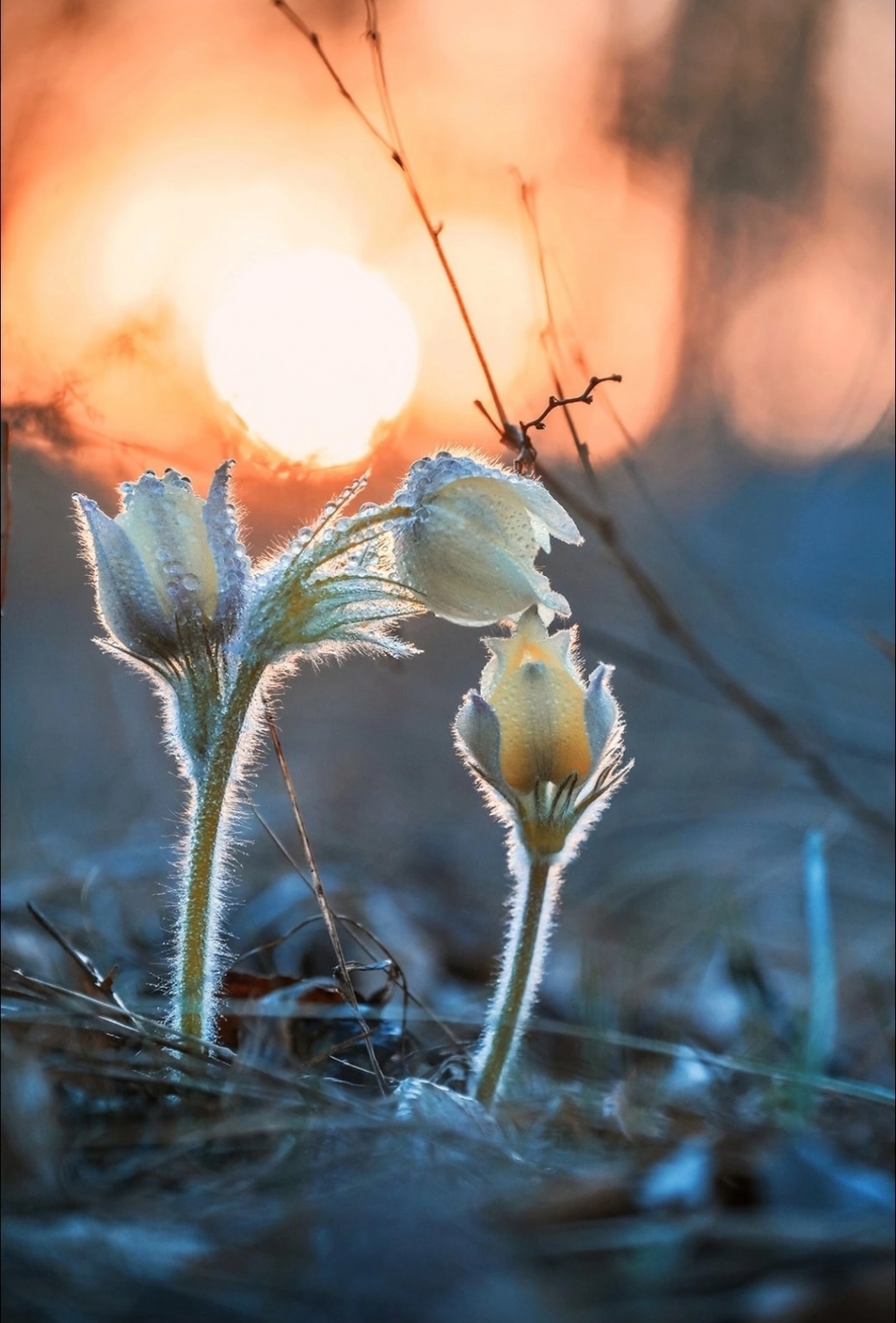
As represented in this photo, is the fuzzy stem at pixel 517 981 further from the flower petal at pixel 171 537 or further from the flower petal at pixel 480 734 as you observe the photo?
the flower petal at pixel 171 537

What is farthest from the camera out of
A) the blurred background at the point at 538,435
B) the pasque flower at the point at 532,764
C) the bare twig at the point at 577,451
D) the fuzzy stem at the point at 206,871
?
the blurred background at the point at 538,435

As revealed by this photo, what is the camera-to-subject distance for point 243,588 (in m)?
1.29

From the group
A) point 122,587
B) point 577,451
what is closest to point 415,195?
point 577,451

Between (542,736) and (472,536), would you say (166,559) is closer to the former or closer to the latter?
(472,536)

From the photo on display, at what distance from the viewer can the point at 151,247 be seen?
12.1 ft

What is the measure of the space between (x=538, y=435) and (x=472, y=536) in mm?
1963

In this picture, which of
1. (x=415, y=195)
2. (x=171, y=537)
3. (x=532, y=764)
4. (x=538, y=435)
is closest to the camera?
(x=171, y=537)

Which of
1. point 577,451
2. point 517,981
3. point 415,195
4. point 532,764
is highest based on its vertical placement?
point 415,195

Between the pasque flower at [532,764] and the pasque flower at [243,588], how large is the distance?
0.09 meters

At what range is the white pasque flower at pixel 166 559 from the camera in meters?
1.24

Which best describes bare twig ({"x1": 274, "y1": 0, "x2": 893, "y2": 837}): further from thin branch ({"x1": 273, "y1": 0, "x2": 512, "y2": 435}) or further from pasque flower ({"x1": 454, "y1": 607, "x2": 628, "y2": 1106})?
pasque flower ({"x1": 454, "y1": 607, "x2": 628, "y2": 1106})

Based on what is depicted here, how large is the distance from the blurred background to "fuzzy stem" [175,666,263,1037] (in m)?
0.62

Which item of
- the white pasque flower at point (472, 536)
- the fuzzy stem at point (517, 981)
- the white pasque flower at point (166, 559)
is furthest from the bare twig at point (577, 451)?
the fuzzy stem at point (517, 981)

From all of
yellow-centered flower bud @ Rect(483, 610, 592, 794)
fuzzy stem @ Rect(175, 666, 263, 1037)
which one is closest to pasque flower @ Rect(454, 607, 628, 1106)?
yellow-centered flower bud @ Rect(483, 610, 592, 794)
